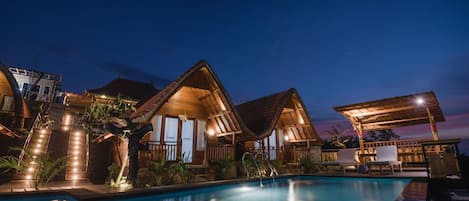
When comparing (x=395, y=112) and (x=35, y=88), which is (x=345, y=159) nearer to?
(x=395, y=112)

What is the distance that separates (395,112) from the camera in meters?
13.6

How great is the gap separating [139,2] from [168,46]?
1458cm

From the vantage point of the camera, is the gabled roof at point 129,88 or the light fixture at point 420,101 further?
the gabled roof at point 129,88

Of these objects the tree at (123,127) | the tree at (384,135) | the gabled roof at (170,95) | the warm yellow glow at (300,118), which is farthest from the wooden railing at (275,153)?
the tree at (384,135)

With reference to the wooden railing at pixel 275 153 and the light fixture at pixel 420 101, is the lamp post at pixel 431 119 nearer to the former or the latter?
the light fixture at pixel 420 101

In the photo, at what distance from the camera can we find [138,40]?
31.9 metres

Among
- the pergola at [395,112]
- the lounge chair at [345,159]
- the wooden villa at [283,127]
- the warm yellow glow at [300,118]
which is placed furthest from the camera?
the warm yellow glow at [300,118]

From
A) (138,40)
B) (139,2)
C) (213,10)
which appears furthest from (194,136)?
(138,40)

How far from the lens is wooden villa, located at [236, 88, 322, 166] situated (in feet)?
44.4

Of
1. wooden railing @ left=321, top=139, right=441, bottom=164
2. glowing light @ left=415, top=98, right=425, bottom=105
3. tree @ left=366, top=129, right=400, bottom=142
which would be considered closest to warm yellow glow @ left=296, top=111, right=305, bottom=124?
wooden railing @ left=321, top=139, right=441, bottom=164

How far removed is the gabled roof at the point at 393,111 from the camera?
1155 centimetres

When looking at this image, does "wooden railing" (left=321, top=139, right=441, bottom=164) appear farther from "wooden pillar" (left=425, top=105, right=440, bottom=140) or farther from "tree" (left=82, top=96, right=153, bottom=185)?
"tree" (left=82, top=96, right=153, bottom=185)

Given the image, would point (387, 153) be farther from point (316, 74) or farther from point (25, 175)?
point (316, 74)

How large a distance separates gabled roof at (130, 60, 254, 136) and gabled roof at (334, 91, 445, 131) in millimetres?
6354
